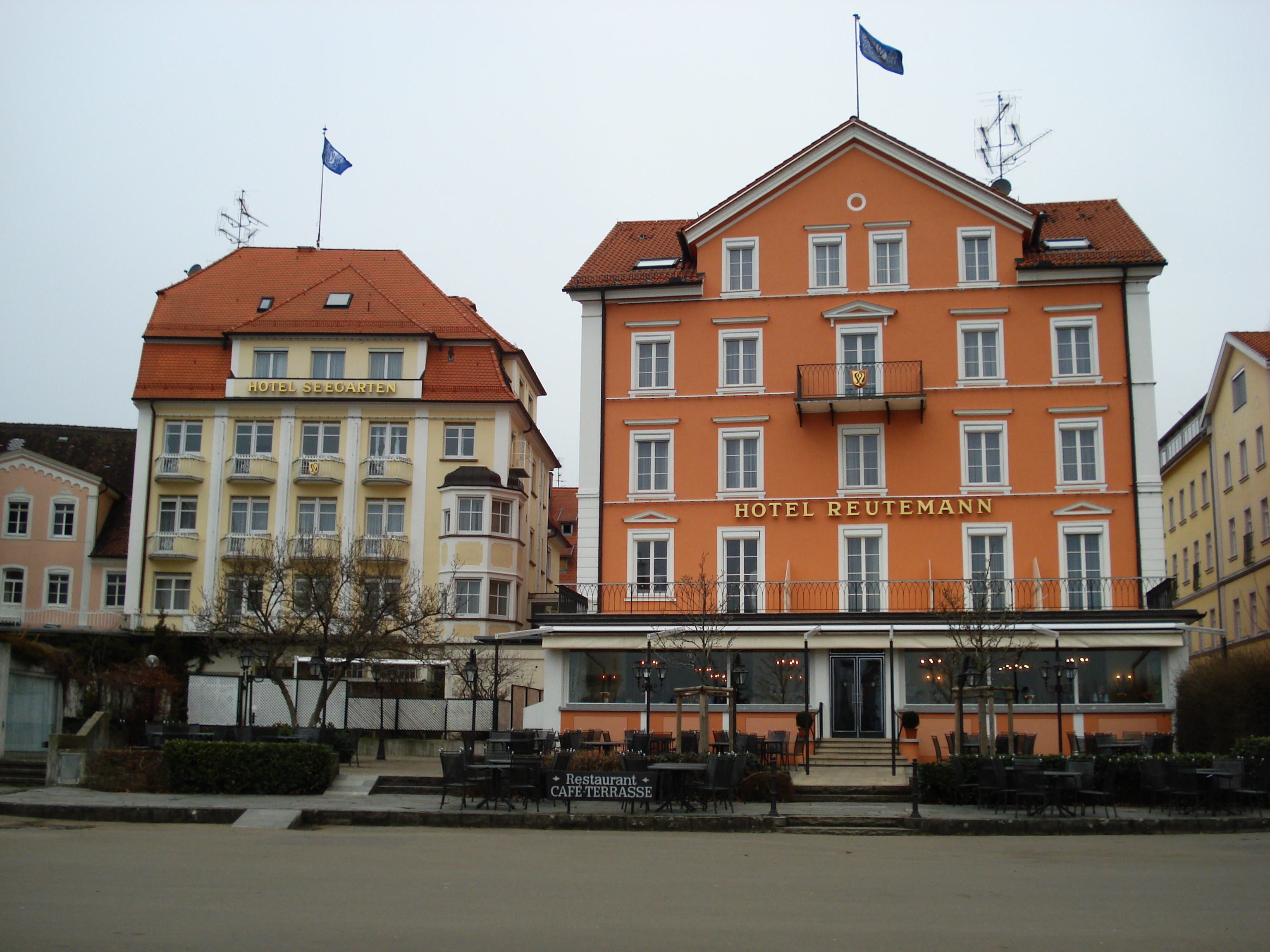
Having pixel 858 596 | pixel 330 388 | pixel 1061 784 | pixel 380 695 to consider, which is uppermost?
pixel 330 388

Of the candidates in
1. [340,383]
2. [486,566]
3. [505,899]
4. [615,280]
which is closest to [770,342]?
[615,280]

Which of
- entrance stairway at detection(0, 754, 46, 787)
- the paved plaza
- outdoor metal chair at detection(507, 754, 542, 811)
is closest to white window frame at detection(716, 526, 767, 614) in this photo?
outdoor metal chair at detection(507, 754, 542, 811)

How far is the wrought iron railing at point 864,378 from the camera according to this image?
3422 centimetres

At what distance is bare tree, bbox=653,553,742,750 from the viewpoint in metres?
29.5

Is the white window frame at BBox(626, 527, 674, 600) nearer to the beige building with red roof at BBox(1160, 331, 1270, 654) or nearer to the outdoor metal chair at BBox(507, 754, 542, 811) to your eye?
the outdoor metal chair at BBox(507, 754, 542, 811)

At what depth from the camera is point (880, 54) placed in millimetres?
34750

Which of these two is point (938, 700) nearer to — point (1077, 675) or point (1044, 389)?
point (1077, 675)

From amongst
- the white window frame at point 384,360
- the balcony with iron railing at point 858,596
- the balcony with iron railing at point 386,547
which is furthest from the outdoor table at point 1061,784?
the white window frame at point 384,360

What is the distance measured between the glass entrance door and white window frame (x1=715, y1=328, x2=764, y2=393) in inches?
313

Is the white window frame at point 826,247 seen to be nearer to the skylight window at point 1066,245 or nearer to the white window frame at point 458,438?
the skylight window at point 1066,245

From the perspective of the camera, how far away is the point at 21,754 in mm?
28922

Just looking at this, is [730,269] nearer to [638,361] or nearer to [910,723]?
[638,361]

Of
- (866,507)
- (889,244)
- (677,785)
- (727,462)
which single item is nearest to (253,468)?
(727,462)

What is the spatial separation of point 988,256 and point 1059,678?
12.8 metres
